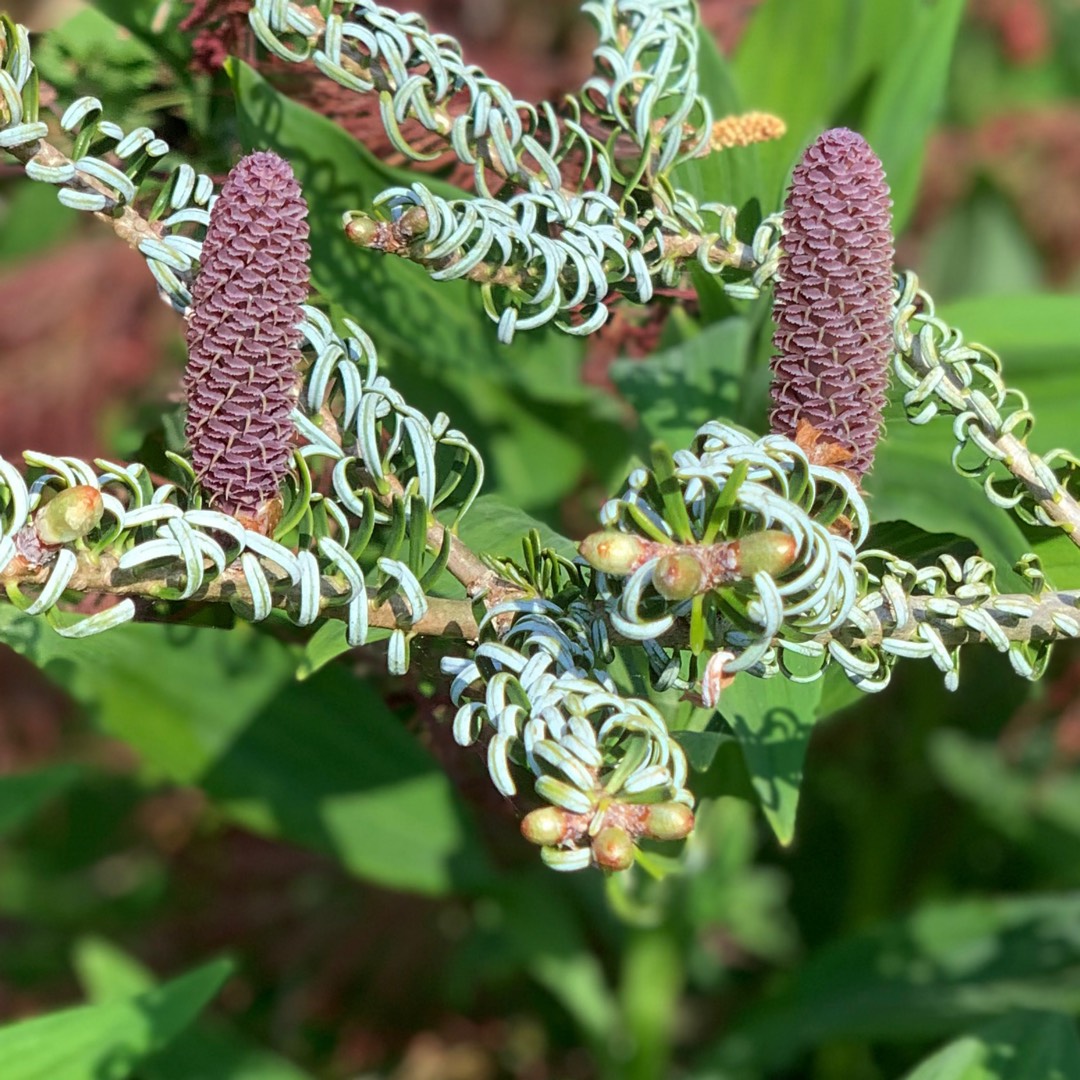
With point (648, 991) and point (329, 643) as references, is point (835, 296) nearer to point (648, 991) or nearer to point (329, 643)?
point (329, 643)

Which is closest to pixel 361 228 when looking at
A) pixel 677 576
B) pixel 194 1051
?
pixel 677 576

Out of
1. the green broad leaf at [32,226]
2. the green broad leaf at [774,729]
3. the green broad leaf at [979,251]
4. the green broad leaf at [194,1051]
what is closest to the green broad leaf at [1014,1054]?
the green broad leaf at [774,729]

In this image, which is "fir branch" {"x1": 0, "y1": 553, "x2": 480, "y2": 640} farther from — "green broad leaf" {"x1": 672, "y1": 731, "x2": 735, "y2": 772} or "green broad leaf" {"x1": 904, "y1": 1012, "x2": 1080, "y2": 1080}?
"green broad leaf" {"x1": 904, "y1": 1012, "x2": 1080, "y2": 1080}

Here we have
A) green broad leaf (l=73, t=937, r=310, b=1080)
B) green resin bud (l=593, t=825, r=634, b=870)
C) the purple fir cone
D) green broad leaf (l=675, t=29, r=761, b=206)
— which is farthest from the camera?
green broad leaf (l=73, t=937, r=310, b=1080)

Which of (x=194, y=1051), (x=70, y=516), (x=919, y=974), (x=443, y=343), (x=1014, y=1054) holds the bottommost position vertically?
(x=194, y=1051)

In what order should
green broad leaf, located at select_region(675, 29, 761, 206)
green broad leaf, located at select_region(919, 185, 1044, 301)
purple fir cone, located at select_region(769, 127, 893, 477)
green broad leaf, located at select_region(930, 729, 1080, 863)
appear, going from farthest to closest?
green broad leaf, located at select_region(919, 185, 1044, 301), green broad leaf, located at select_region(930, 729, 1080, 863), green broad leaf, located at select_region(675, 29, 761, 206), purple fir cone, located at select_region(769, 127, 893, 477)

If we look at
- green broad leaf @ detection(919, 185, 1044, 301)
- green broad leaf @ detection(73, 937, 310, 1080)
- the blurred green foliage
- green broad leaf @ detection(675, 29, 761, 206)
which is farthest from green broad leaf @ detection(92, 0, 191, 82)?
green broad leaf @ detection(919, 185, 1044, 301)
